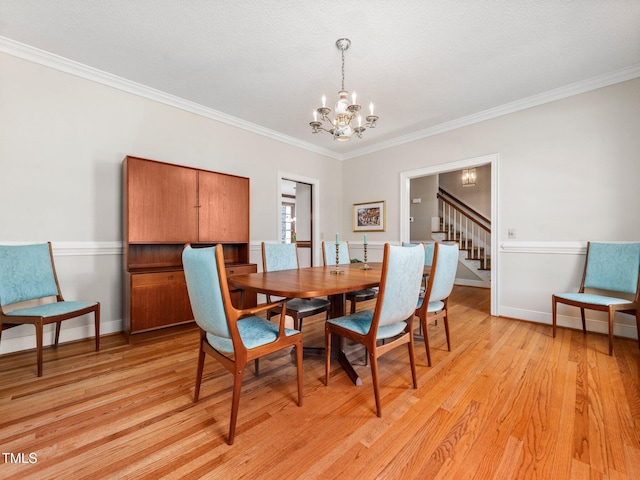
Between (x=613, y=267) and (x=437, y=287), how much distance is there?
2048 millimetres

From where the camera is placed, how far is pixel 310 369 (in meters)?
2.17

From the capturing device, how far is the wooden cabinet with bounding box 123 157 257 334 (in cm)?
274

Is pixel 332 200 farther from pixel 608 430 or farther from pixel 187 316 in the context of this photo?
pixel 608 430

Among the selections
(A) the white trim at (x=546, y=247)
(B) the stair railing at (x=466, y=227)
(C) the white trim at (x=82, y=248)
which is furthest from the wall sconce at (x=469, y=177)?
(C) the white trim at (x=82, y=248)

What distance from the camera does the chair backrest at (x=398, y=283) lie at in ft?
5.15

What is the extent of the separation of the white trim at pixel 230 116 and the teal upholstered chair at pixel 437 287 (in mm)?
2445

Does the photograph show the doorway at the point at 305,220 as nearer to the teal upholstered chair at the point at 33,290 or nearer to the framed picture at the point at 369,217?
the framed picture at the point at 369,217

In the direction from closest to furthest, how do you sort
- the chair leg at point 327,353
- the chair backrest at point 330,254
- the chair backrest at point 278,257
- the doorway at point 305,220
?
the chair leg at point 327,353
the chair backrest at point 278,257
the chair backrest at point 330,254
the doorway at point 305,220

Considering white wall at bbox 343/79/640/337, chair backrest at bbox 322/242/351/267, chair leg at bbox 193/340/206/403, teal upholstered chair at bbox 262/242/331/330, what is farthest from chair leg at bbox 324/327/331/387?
white wall at bbox 343/79/640/337

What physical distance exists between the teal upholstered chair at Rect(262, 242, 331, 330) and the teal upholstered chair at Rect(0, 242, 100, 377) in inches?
61.7

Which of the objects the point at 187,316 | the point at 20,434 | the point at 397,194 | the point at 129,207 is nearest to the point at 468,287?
the point at 397,194

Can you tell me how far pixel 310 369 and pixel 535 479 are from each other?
1405mm

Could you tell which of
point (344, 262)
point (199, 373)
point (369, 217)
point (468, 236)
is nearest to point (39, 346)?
point (199, 373)

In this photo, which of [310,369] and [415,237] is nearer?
[310,369]
